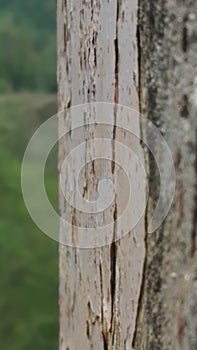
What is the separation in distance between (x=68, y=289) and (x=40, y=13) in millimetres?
3700

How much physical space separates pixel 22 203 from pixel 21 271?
0.35m

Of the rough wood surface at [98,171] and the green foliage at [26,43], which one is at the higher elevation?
the rough wood surface at [98,171]

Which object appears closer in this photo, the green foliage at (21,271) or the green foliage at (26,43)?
the green foliage at (21,271)

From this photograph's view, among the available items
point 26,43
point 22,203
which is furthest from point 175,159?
point 26,43

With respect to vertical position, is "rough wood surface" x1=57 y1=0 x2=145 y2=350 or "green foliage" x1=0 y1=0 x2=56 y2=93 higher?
"rough wood surface" x1=57 y1=0 x2=145 y2=350

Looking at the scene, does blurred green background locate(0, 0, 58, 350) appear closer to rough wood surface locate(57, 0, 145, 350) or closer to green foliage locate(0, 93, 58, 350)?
green foliage locate(0, 93, 58, 350)

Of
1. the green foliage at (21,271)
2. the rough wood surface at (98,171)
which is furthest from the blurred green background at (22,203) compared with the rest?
the rough wood surface at (98,171)

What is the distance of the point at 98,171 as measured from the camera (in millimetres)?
509

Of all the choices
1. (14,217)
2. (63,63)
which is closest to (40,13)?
(14,217)

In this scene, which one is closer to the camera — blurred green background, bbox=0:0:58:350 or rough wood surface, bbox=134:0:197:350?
rough wood surface, bbox=134:0:197:350

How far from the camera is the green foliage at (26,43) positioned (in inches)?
161

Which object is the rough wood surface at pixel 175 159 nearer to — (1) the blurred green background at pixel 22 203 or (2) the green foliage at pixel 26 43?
(1) the blurred green background at pixel 22 203

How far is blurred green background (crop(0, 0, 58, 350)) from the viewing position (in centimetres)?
391

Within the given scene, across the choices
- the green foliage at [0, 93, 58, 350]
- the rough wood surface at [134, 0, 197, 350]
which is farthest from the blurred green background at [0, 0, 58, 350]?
the rough wood surface at [134, 0, 197, 350]
